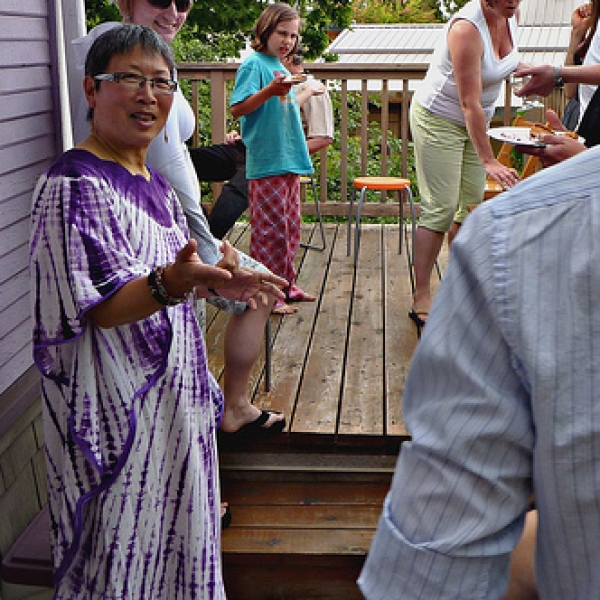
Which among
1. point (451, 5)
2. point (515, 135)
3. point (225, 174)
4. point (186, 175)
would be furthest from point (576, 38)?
point (451, 5)

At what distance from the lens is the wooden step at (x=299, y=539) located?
316cm

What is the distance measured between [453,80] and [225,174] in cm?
111

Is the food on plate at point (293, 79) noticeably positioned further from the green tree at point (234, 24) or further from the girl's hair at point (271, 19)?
the green tree at point (234, 24)

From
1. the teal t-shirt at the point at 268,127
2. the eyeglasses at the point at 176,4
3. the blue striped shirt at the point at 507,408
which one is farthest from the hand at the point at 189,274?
the teal t-shirt at the point at 268,127

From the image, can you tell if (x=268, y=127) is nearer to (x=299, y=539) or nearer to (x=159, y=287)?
(x=299, y=539)

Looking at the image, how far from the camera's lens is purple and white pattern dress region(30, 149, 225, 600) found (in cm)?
205

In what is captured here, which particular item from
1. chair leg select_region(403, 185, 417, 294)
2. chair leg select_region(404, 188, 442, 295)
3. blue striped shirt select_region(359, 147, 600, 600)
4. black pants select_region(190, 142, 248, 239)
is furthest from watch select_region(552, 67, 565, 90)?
blue striped shirt select_region(359, 147, 600, 600)

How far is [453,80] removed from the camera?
13.5 feet

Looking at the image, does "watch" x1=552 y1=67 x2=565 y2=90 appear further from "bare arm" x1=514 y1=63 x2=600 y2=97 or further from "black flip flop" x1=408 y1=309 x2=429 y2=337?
"black flip flop" x1=408 y1=309 x2=429 y2=337

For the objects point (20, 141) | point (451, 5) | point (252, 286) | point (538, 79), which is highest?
point (538, 79)

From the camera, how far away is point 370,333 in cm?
457

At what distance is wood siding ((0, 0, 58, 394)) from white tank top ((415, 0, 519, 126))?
1721mm

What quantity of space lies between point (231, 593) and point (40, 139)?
1.76 metres

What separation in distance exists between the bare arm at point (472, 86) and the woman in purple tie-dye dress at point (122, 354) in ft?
6.36
